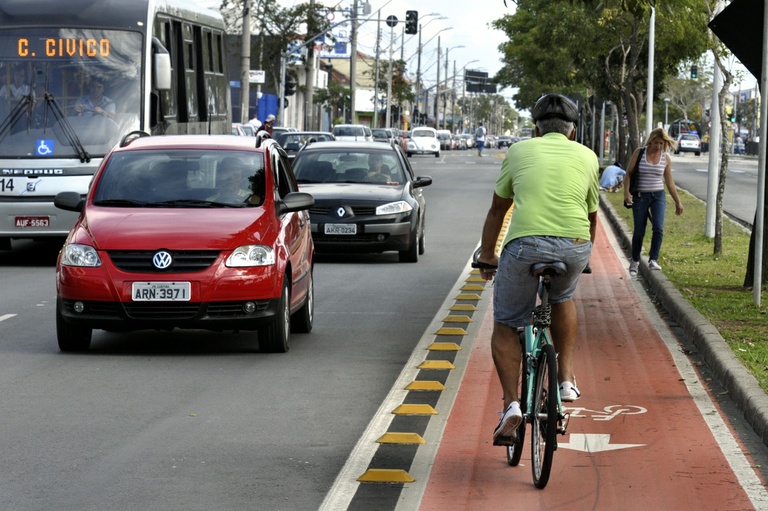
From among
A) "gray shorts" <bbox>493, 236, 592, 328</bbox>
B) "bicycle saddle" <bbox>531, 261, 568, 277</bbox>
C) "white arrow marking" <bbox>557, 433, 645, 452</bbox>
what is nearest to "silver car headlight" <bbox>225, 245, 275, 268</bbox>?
"white arrow marking" <bbox>557, 433, 645, 452</bbox>

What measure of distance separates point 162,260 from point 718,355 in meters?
3.93

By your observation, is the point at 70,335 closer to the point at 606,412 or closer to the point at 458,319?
the point at 458,319

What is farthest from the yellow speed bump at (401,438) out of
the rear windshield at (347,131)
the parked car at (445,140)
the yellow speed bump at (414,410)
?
the parked car at (445,140)

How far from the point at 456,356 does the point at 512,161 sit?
14.1 ft

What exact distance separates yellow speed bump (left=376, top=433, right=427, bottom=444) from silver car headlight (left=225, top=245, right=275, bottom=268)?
123 inches

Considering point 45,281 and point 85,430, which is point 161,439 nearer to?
point 85,430

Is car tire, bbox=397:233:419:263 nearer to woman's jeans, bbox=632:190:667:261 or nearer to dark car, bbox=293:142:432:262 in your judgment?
dark car, bbox=293:142:432:262

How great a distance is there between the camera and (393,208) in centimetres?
1911

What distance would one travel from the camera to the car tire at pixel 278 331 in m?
11.0

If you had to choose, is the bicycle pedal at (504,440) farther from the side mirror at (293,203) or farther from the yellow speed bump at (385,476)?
the side mirror at (293,203)

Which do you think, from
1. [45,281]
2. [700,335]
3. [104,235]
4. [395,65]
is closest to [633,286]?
[700,335]

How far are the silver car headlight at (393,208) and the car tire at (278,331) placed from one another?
26.1 feet

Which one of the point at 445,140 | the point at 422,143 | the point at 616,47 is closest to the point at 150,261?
the point at 616,47

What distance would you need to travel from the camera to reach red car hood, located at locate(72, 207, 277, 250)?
1075cm
